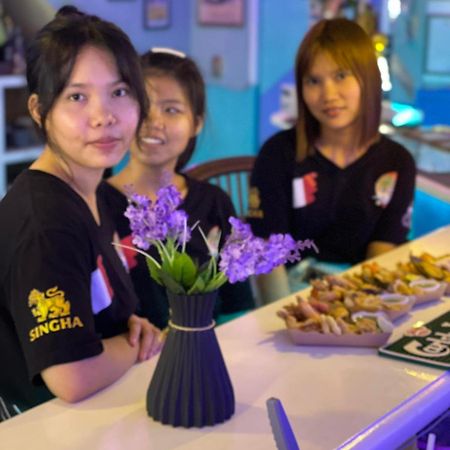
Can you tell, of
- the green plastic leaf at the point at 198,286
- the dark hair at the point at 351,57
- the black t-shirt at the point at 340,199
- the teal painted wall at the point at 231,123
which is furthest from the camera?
the teal painted wall at the point at 231,123

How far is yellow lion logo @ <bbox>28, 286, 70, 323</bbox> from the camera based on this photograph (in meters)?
1.36

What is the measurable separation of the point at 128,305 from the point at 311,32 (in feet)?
3.60

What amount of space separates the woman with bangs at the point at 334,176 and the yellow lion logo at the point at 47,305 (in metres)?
1.10

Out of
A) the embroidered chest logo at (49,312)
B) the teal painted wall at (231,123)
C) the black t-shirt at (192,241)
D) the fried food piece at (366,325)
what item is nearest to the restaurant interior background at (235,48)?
the teal painted wall at (231,123)

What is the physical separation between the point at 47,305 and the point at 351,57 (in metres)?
1.31

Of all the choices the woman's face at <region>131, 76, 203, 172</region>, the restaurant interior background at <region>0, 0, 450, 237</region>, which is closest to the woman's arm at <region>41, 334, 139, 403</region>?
the woman's face at <region>131, 76, 203, 172</region>

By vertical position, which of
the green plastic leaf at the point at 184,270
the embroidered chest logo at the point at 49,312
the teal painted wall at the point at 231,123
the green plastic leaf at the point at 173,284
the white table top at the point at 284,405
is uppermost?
the green plastic leaf at the point at 184,270

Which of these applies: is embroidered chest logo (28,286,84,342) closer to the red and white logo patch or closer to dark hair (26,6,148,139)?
the red and white logo patch

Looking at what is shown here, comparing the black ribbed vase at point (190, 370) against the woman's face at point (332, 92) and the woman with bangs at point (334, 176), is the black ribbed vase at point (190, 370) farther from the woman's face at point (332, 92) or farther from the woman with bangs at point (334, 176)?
the woman's face at point (332, 92)

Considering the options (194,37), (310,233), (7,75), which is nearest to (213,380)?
(310,233)

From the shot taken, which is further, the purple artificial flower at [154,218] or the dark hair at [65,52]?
the dark hair at [65,52]

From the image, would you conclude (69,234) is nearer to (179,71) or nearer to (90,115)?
(90,115)

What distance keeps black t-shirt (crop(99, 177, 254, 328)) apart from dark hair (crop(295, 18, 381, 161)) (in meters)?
Result: 0.47

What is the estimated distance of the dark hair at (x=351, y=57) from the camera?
2.38m
